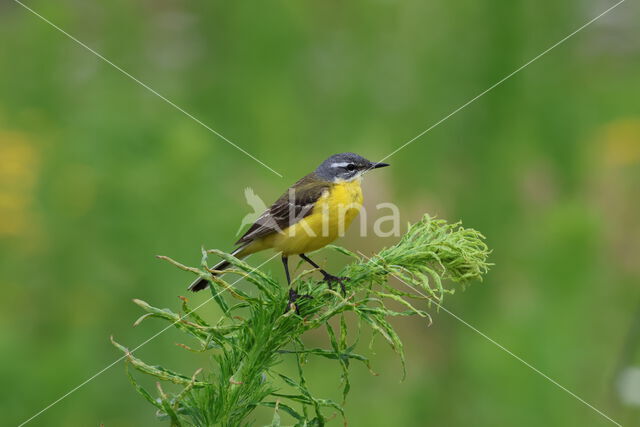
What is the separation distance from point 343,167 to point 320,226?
0.50 metres

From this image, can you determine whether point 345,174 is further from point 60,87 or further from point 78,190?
point 60,87

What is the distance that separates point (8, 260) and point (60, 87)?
119 cm

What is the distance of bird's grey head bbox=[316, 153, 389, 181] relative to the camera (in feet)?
11.5

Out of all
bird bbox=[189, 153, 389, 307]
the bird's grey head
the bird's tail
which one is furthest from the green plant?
the bird's grey head

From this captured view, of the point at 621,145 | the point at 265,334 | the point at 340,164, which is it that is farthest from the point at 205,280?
the point at 621,145

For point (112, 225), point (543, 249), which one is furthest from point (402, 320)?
point (112, 225)

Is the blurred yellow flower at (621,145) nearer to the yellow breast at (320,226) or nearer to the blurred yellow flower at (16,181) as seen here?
the yellow breast at (320,226)

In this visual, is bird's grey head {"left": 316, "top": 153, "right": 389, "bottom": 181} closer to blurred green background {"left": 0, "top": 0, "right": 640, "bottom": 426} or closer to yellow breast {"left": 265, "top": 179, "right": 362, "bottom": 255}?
yellow breast {"left": 265, "top": 179, "right": 362, "bottom": 255}

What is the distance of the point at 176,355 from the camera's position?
4.13 m

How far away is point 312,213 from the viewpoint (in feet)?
10.7

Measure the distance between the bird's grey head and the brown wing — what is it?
2.0 inches

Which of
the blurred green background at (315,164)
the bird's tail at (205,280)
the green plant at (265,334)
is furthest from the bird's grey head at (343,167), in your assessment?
the green plant at (265,334)

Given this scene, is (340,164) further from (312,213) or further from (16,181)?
(16,181)

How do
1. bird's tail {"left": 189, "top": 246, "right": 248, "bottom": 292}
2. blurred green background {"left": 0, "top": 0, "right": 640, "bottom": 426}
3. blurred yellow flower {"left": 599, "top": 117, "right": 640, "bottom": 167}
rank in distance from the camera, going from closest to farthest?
bird's tail {"left": 189, "top": 246, "right": 248, "bottom": 292} < blurred green background {"left": 0, "top": 0, "right": 640, "bottom": 426} < blurred yellow flower {"left": 599, "top": 117, "right": 640, "bottom": 167}
